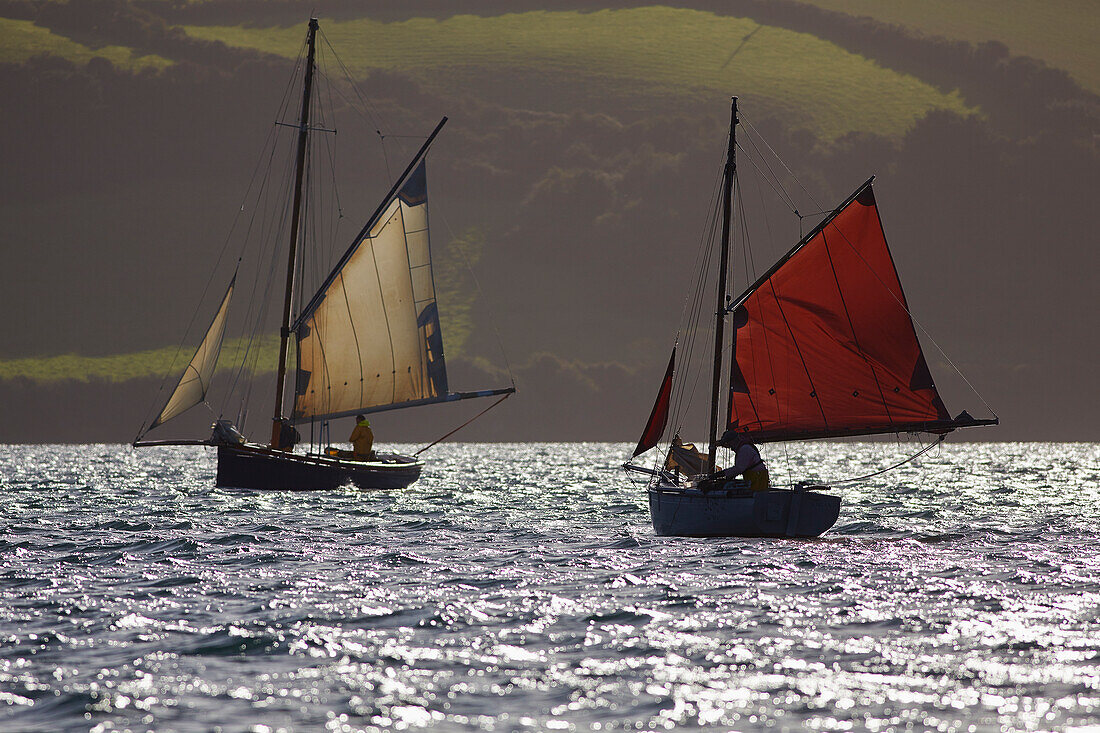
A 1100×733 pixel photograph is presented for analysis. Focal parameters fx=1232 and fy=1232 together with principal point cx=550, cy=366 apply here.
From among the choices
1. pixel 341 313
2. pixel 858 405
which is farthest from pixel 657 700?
pixel 341 313

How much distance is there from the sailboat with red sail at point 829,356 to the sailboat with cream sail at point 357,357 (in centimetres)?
2056

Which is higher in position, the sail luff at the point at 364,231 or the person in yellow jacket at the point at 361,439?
the sail luff at the point at 364,231

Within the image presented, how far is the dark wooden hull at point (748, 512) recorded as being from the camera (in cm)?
2922

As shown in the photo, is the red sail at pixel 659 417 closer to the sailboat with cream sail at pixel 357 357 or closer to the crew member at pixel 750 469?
the crew member at pixel 750 469

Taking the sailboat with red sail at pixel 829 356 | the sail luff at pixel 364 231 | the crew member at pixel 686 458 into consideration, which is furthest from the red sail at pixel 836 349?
the sail luff at pixel 364 231

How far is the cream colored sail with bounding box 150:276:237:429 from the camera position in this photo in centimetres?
4953

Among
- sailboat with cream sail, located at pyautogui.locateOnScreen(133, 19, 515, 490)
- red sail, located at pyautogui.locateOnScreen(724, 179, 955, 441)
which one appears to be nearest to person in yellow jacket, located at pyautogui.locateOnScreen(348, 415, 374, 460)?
sailboat with cream sail, located at pyautogui.locateOnScreen(133, 19, 515, 490)

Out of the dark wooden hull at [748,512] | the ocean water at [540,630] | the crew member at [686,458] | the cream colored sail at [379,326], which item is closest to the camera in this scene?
the ocean water at [540,630]

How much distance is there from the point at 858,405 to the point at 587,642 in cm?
1810

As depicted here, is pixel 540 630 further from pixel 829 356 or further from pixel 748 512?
pixel 829 356

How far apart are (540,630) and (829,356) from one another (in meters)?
17.6

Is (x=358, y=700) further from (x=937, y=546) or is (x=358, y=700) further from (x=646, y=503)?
(x=646, y=503)

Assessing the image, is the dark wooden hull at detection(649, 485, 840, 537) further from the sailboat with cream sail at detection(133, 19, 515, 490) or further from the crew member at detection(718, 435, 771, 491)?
the sailboat with cream sail at detection(133, 19, 515, 490)

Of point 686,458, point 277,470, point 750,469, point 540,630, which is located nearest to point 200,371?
point 277,470
